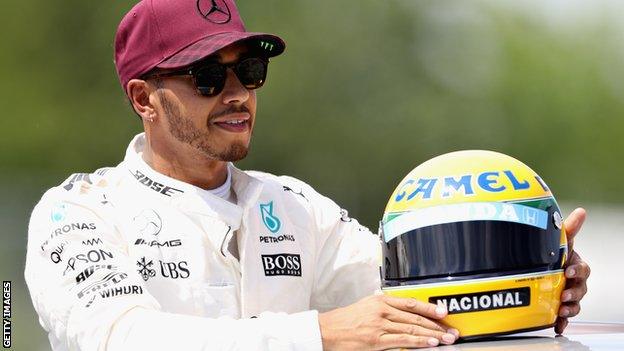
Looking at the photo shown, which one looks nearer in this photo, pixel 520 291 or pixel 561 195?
pixel 520 291

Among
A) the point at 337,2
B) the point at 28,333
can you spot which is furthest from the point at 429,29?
the point at 28,333

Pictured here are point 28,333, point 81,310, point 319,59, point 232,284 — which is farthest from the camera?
point 319,59

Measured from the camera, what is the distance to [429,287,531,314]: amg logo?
13.1 ft

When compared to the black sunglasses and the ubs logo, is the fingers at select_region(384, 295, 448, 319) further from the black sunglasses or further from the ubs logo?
the ubs logo

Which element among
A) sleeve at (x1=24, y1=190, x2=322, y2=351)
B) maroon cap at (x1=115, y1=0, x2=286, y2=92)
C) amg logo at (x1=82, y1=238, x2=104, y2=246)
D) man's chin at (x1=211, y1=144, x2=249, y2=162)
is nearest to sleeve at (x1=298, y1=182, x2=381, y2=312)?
man's chin at (x1=211, y1=144, x2=249, y2=162)

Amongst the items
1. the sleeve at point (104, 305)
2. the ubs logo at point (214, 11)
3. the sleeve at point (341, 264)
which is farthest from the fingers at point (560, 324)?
the ubs logo at point (214, 11)

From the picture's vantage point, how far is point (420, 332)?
3.92 meters

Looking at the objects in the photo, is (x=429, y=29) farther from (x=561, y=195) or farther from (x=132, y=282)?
(x=132, y=282)

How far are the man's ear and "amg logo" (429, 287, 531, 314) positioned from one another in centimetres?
150

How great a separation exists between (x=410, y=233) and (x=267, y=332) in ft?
1.67

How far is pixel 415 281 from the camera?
405cm

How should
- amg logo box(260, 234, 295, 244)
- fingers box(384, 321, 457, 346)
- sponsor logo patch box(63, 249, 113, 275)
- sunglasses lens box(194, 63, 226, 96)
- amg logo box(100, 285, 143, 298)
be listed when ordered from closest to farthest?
fingers box(384, 321, 457, 346) → amg logo box(100, 285, 143, 298) → sponsor logo patch box(63, 249, 113, 275) → sunglasses lens box(194, 63, 226, 96) → amg logo box(260, 234, 295, 244)

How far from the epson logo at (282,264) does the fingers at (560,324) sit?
42.0 inches

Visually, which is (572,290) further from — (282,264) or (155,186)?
(155,186)
